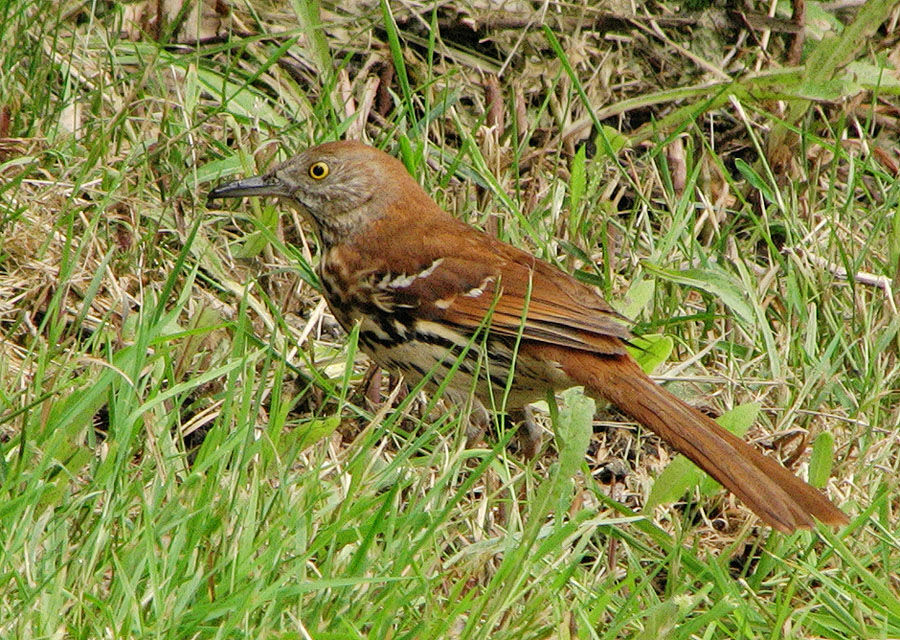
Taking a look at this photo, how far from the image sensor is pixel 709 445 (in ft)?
12.2

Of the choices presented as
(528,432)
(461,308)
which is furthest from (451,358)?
(528,432)

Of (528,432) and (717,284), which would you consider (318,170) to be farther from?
(717,284)

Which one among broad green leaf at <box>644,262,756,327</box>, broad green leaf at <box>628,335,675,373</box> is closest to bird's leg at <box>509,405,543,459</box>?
broad green leaf at <box>628,335,675,373</box>

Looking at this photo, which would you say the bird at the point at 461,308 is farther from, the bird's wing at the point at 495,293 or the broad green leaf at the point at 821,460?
the broad green leaf at the point at 821,460

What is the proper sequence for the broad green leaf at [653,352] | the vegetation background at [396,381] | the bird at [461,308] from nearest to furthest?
1. the vegetation background at [396,381]
2. the bird at [461,308]
3. the broad green leaf at [653,352]

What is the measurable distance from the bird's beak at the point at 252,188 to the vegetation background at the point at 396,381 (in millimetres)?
130

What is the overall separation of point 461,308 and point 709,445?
880 mm

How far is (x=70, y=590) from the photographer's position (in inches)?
106

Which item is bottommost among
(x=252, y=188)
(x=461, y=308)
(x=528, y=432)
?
(x=528, y=432)

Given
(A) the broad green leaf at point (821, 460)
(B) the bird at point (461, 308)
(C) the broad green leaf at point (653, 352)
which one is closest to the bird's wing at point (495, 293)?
(B) the bird at point (461, 308)

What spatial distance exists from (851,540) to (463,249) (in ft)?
4.79

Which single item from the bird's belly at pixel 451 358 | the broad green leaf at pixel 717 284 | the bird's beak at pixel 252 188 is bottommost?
the bird's belly at pixel 451 358

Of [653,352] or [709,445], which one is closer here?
[709,445]

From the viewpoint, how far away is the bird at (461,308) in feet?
12.5
